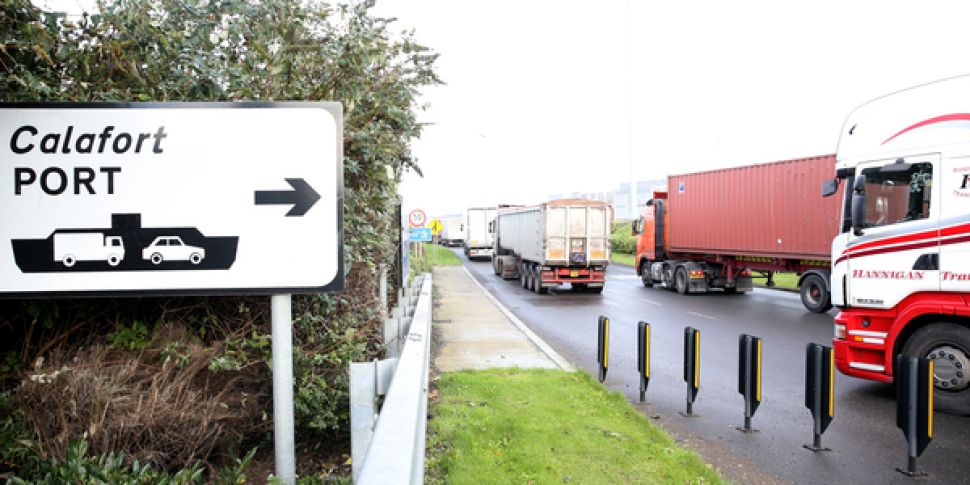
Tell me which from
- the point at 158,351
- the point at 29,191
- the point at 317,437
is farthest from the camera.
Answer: the point at 317,437

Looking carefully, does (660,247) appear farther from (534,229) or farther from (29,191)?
(29,191)

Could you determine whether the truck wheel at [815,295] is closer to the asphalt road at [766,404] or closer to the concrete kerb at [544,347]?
the asphalt road at [766,404]

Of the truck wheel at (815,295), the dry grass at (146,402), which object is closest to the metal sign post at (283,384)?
the dry grass at (146,402)

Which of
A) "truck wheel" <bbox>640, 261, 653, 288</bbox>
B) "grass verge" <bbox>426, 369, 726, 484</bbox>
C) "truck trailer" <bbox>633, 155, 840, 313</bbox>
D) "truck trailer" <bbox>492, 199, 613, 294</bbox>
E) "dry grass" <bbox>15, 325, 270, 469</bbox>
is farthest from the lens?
"truck wheel" <bbox>640, 261, 653, 288</bbox>

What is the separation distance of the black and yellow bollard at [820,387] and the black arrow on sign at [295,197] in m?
4.71

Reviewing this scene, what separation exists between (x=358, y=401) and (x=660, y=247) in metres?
22.8

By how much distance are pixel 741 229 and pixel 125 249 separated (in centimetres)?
1856

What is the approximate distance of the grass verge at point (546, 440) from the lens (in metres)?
4.35

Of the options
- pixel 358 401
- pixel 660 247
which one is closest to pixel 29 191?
pixel 358 401

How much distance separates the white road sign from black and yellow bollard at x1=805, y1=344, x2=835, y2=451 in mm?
4626

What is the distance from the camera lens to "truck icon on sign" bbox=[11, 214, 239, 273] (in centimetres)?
253

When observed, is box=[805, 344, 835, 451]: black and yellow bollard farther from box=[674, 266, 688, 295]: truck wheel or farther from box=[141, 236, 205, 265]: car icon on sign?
box=[674, 266, 688, 295]: truck wheel

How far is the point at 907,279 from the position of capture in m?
6.70

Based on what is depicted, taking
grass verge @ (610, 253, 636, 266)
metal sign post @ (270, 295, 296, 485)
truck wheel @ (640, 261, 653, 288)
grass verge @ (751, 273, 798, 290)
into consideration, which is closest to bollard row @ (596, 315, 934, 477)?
metal sign post @ (270, 295, 296, 485)
